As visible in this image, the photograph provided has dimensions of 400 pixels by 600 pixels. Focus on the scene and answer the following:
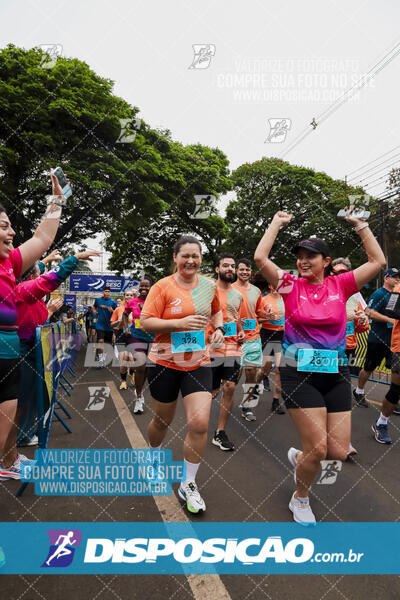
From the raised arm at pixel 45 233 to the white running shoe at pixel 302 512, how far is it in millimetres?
2554

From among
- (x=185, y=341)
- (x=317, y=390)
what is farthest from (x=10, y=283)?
(x=317, y=390)

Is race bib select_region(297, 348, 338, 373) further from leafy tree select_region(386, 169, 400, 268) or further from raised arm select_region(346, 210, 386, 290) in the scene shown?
leafy tree select_region(386, 169, 400, 268)

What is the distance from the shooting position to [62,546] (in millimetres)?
2471

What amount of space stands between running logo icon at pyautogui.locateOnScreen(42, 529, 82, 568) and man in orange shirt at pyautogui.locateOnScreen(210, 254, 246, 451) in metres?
2.01

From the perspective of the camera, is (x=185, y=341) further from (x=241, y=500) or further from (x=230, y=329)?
(x=230, y=329)

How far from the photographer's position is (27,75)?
46.4 feet

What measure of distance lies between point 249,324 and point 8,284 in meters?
3.37

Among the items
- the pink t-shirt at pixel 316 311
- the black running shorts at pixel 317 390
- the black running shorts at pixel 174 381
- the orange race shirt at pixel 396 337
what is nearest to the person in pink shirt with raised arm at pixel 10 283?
the black running shorts at pixel 174 381

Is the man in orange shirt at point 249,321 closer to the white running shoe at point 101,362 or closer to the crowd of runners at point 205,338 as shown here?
the crowd of runners at point 205,338

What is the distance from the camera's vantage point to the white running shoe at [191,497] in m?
2.87

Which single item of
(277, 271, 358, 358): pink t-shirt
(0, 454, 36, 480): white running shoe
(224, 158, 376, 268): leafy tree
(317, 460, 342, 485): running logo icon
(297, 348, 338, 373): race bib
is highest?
(224, 158, 376, 268): leafy tree

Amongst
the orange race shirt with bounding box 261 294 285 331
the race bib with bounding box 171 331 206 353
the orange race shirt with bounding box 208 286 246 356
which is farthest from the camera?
the orange race shirt with bounding box 261 294 285 331

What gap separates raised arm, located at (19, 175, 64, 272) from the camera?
2.58 metres

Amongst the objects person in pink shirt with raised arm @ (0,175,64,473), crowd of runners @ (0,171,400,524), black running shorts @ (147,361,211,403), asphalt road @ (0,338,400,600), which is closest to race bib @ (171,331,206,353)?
crowd of runners @ (0,171,400,524)
